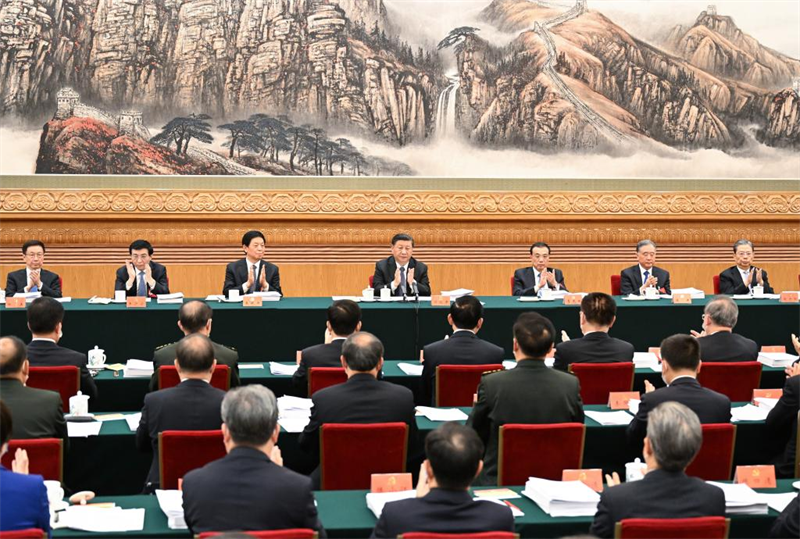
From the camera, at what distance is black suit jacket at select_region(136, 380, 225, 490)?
432 centimetres

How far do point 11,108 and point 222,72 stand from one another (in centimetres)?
238

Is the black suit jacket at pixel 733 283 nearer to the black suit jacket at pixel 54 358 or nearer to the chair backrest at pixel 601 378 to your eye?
the chair backrest at pixel 601 378

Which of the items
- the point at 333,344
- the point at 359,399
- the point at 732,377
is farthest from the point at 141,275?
the point at 732,377

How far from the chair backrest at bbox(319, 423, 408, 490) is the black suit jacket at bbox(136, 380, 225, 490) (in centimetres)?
57

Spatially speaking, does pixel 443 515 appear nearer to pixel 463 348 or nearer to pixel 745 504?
pixel 745 504

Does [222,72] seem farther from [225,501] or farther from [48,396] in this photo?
[225,501]

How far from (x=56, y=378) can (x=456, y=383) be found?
2.30 metres

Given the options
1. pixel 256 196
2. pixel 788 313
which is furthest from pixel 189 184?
pixel 788 313

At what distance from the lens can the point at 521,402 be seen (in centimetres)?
446

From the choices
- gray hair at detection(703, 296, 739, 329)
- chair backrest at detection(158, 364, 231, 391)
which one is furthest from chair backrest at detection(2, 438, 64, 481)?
gray hair at detection(703, 296, 739, 329)

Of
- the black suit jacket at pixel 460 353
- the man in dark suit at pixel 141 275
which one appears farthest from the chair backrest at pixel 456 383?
the man in dark suit at pixel 141 275

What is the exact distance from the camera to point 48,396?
4285mm

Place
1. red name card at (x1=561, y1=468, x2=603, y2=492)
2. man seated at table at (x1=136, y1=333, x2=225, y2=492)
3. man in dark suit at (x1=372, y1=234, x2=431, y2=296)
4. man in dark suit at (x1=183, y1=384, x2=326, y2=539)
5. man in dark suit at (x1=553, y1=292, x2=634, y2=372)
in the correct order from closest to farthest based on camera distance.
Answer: man in dark suit at (x1=183, y1=384, x2=326, y2=539) → red name card at (x1=561, y1=468, x2=603, y2=492) → man seated at table at (x1=136, y1=333, x2=225, y2=492) → man in dark suit at (x1=553, y1=292, x2=634, y2=372) → man in dark suit at (x1=372, y1=234, x2=431, y2=296)

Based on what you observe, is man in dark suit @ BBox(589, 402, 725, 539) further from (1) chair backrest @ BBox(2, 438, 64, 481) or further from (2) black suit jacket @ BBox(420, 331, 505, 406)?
(2) black suit jacket @ BBox(420, 331, 505, 406)
